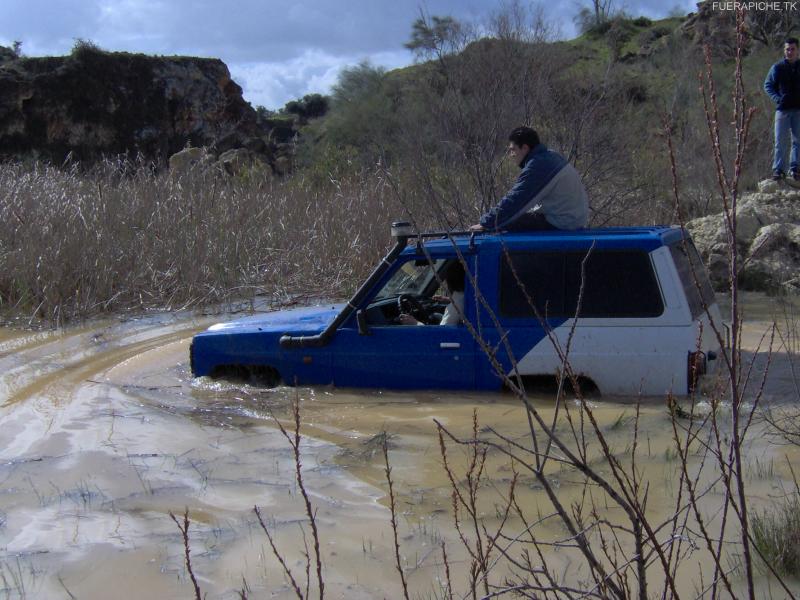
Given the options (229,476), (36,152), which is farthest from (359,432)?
(36,152)

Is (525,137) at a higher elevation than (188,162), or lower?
lower

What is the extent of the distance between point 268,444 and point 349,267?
6199 mm

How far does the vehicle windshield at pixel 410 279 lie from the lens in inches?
262

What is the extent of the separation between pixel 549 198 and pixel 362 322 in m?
1.70

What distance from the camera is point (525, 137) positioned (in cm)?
730

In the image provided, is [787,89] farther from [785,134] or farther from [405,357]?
[405,357]

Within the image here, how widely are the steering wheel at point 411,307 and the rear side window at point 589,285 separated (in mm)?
729

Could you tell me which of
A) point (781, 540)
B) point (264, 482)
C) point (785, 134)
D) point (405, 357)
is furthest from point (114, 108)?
point (781, 540)

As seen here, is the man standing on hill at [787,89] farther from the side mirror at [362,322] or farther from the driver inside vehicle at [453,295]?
→ the side mirror at [362,322]

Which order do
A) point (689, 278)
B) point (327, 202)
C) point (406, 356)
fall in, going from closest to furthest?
1. point (689, 278)
2. point (406, 356)
3. point (327, 202)

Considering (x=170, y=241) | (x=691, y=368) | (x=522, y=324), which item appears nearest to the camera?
(x=691, y=368)

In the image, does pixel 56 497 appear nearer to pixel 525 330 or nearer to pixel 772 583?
pixel 525 330

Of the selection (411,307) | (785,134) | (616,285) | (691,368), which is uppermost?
(785,134)

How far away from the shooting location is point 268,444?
6086 mm
